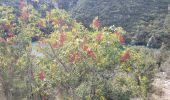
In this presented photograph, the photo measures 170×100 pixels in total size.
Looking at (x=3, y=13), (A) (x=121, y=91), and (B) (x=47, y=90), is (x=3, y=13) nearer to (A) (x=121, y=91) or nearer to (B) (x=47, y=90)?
(B) (x=47, y=90)

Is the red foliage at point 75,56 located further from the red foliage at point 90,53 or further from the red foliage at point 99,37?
the red foliage at point 99,37

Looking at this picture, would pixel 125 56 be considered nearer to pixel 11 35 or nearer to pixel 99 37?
pixel 99 37

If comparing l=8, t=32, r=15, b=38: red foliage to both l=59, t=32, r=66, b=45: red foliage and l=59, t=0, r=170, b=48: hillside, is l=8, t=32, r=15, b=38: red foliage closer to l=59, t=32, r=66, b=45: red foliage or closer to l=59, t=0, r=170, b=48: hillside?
l=59, t=32, r=66, b=45: red foliage

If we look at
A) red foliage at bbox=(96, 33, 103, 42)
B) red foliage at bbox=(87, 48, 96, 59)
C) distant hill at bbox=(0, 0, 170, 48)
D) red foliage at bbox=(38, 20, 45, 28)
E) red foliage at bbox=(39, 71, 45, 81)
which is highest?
red foliage at bbox=(38, 20, 45, 28)

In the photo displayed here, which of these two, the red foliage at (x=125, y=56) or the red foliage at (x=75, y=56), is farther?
the red foliage at (x=125, y=56)

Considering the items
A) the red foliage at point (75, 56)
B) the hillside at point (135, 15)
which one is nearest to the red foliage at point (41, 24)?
the red foliage at point (75, 56)

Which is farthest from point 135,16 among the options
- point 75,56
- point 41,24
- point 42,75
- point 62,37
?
point 75,56

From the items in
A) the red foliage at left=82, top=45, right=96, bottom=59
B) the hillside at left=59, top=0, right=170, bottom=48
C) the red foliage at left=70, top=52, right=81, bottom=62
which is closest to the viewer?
the red foliage at left=82, top=45, right=96, bottom=59

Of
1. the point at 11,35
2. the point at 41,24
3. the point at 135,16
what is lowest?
the point at 135,16

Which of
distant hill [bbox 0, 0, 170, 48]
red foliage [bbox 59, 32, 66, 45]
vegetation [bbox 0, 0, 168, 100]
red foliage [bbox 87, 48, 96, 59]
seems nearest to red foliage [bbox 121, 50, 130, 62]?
vegetation [bbox 0, 0, 168, 100]

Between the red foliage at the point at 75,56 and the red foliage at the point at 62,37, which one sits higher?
the red foliage at the point at 62,37

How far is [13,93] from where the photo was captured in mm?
16938

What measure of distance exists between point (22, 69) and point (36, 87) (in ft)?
4.01

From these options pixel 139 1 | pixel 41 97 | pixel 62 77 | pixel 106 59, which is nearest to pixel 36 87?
pixel 41 97
